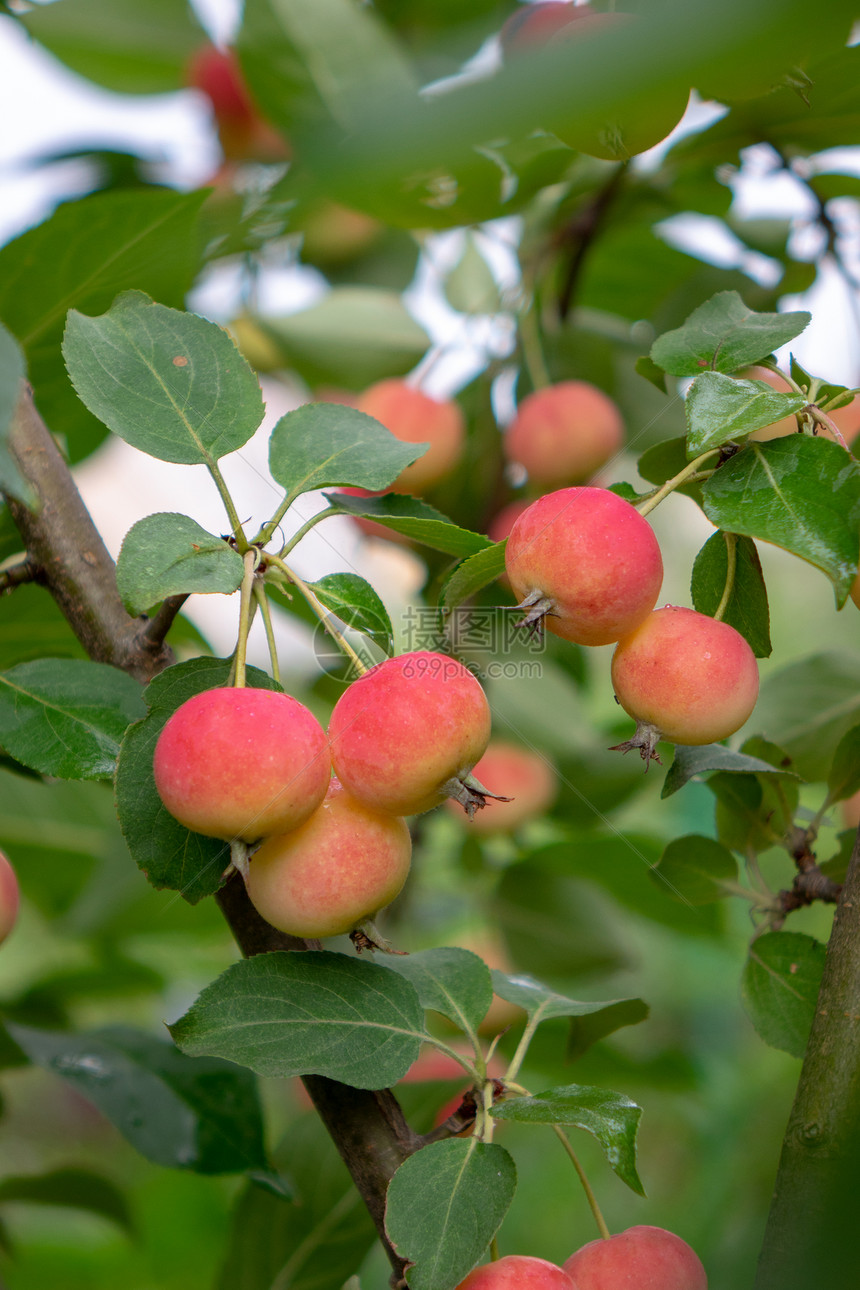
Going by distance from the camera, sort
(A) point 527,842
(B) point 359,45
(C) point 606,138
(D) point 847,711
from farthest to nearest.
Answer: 1. (A) point 527,842
2. (B) point 359,45
3. (D) point 847,711
4. (C) point 606,138

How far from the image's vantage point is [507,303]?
826 mm

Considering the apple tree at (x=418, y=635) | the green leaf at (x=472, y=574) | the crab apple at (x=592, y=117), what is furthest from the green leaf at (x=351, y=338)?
the green leaf at (x=472, y=574)

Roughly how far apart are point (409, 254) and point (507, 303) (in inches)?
9.9

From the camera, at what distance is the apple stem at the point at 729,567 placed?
0.36 metres

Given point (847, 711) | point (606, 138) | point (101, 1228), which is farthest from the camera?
point (101, 1228)

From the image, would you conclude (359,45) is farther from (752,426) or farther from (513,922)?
(513,922)

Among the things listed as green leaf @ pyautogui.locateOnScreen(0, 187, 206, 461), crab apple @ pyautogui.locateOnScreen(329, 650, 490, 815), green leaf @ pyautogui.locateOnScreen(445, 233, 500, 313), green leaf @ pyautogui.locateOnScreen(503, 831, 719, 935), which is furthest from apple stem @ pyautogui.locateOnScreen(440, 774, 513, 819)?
green leaf @ pyautogui.locateOnScreen(445, 233, 500, 313)

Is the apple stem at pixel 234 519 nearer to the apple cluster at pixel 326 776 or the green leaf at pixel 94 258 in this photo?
the apple cluster at pixel 326 776

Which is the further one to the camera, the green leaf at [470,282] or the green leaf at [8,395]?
the green leaf at [470,282]

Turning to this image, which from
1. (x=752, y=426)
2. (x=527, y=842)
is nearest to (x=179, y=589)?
(x=752, y=426)

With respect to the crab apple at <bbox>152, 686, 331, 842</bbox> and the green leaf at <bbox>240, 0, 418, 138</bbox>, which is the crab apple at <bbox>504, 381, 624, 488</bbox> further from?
the crab apple at <bbox>152, 686, 331, 842</bbox>

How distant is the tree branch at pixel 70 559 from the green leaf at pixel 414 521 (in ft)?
0.32

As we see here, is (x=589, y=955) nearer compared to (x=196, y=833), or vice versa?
(x=196, y=833)

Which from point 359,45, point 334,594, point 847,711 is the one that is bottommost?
point 847,711
